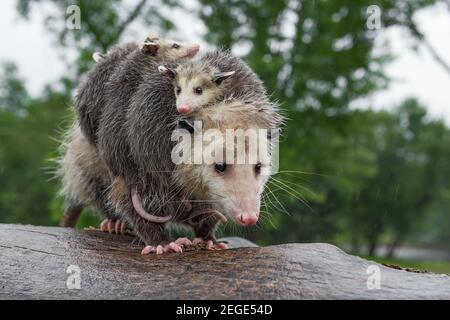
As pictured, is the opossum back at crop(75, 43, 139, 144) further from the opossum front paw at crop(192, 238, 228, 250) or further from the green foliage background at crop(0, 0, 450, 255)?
the green foliage background at crop(0, 0, 450, 255)

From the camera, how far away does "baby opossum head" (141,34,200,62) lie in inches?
216

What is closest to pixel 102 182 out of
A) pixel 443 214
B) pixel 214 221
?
pixel 214 221

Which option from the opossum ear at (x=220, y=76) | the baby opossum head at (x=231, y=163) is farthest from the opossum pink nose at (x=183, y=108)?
the opossum ear at (x=220, y=76)

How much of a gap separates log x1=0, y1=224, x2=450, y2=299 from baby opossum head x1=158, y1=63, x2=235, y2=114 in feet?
3.66

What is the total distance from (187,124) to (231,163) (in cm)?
48

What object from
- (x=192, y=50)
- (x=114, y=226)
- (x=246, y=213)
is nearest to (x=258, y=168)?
(x=246, y=213)

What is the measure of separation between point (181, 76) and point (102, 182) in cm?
172

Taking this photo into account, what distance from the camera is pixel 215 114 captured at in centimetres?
451

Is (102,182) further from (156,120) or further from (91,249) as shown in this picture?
(156,120)

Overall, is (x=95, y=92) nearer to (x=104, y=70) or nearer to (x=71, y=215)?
(x=104, y=70)

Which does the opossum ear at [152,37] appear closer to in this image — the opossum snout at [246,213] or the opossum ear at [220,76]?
the opossum ear at [220,76]

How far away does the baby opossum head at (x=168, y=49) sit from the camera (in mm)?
→ 5484

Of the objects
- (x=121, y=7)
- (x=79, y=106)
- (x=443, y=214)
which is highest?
(x=121, y=7)
